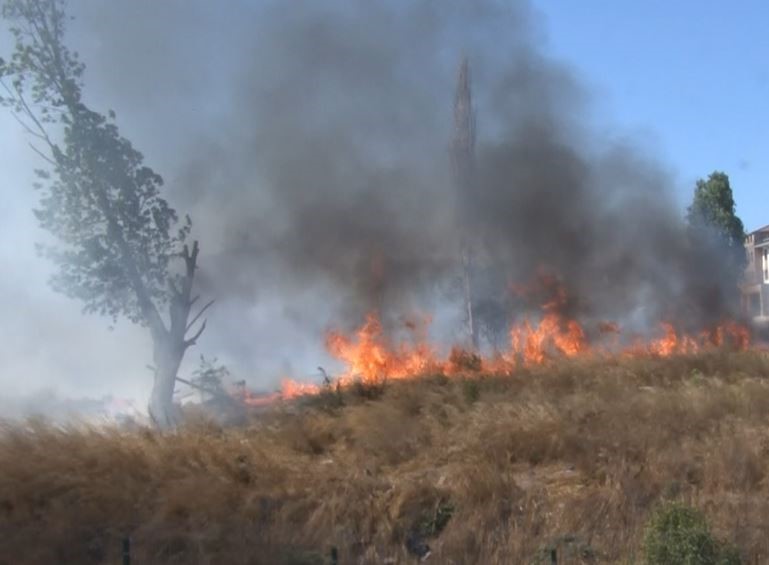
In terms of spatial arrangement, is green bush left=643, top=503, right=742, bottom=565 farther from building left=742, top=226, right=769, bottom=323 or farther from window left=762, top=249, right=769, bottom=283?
window left=762, top=249, right=769, bottom=283

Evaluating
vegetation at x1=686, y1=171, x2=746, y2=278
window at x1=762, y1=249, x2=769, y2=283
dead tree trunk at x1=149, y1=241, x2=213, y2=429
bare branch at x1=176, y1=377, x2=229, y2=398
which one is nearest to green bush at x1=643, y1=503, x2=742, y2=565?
dead tree trunk at x1=149, y1=241, x2=213, y2=429

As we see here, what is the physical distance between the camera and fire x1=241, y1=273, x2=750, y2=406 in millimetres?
16688

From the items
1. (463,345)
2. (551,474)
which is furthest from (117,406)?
(551,474)

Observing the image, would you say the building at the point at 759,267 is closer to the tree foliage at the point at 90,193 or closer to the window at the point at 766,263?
the window at the point at 766,263

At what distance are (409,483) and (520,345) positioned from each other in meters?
10.2

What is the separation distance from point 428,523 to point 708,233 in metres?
20.3

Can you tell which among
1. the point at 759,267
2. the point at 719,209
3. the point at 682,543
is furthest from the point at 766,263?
the point at 682,543

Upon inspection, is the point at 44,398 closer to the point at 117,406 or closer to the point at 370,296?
the point at 117,406

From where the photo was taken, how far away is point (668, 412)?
422 inches

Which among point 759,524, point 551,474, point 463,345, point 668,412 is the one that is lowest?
point 759,524

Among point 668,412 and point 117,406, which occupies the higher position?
point 117,406

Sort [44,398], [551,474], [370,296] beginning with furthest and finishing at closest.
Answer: [370,296] → [44,398] → [551,474]

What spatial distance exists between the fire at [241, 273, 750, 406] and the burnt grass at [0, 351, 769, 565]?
4.30 meters

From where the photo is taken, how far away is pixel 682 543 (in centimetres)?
640
